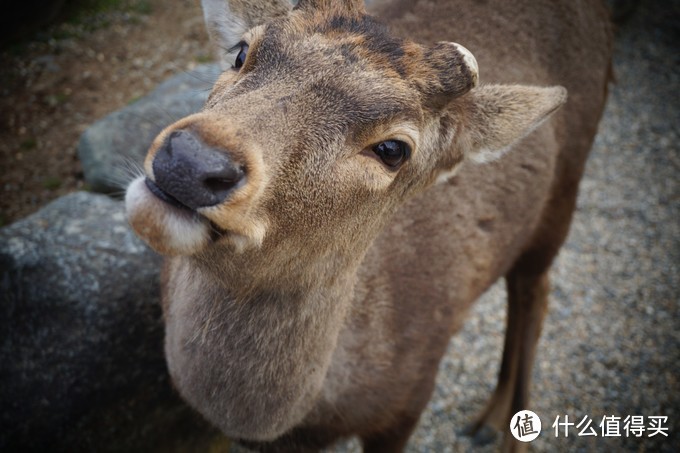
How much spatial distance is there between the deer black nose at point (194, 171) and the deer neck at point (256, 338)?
2.20 feet

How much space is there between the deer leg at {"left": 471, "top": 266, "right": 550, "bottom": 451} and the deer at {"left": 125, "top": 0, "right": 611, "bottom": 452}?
501 mm

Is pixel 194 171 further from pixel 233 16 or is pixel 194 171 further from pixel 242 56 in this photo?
pixel 233 16

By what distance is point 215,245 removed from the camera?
1960 mm

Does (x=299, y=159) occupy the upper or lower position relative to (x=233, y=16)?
lower

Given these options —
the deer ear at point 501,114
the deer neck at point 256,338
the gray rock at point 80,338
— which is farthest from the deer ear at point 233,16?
the gray rock at point 80,338

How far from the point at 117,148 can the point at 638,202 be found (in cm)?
620

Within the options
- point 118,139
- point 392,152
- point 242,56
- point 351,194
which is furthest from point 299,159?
point 118,139

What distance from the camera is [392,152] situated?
2.30 meters

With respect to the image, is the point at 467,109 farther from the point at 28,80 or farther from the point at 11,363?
the point at 28,80

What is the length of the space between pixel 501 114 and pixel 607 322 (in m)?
4.21

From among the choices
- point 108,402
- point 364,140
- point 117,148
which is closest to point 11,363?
point 108,402

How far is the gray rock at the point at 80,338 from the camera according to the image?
11.2 ft

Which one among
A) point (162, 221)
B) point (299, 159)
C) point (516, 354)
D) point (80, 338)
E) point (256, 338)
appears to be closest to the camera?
point (162, 221)

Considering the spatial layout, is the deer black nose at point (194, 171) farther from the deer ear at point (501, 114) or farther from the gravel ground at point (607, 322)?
the gravel ground at point (607, 322)
